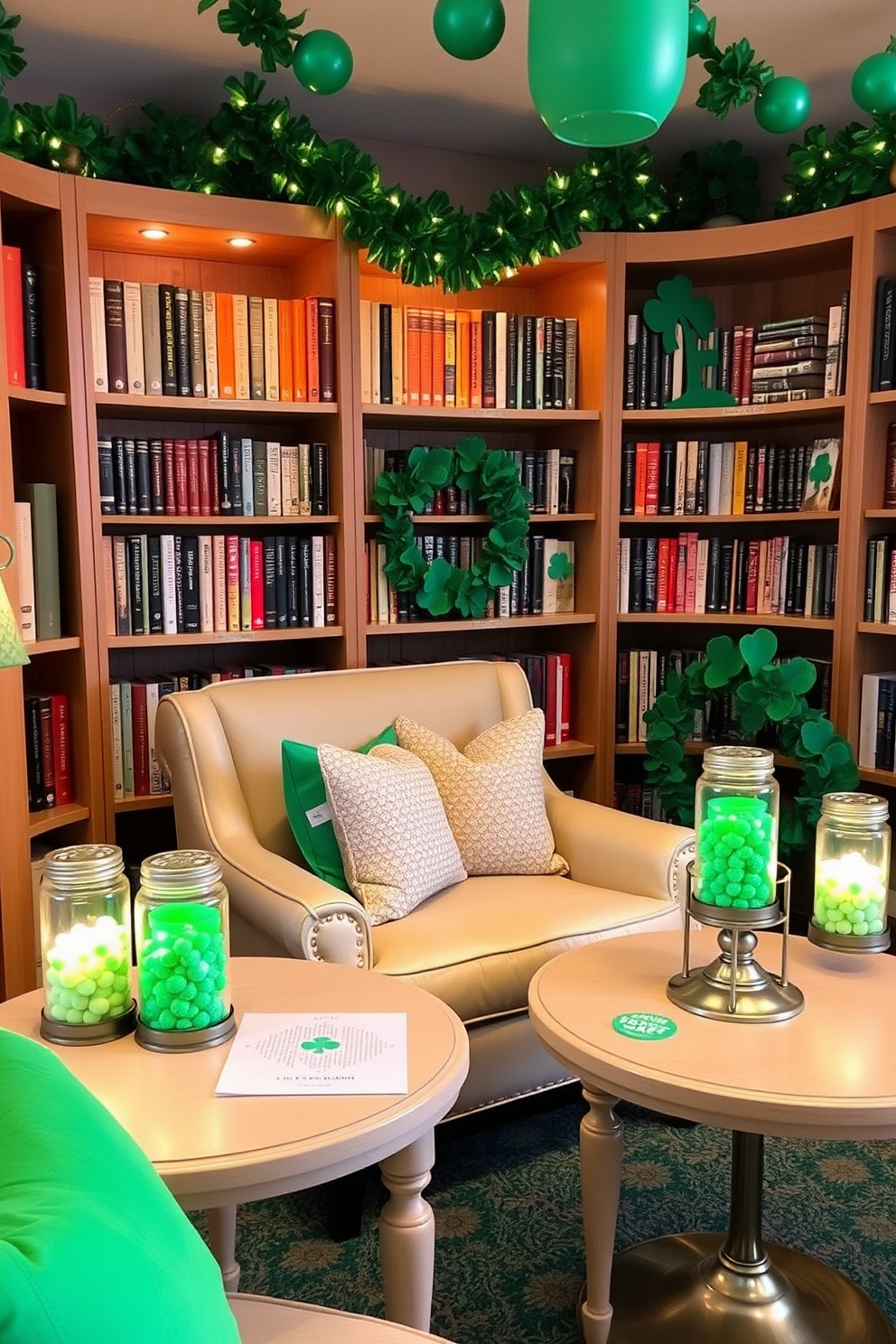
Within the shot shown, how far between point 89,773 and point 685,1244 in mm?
1703

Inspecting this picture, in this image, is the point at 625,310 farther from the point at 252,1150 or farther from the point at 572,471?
the point at 252,1150

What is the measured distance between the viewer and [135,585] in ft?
9.43

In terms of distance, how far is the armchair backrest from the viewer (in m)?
2.45

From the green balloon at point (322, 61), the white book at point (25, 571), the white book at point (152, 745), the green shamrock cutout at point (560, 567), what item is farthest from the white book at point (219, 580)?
the green balloon at point (322, 61)

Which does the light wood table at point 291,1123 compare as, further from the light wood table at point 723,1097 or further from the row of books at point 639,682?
the row of books at point 639,682

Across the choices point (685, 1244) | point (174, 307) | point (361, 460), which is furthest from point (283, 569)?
point (685, 1244)

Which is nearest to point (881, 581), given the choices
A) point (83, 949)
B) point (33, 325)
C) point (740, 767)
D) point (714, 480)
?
point (714, 480)

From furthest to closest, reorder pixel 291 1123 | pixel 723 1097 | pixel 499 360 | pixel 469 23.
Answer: pixel 499 360
pixel 469 23
pixel 723 1097
pixel 291 1123

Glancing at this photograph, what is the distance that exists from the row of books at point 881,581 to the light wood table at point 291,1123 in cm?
199

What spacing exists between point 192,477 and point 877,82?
1.85m

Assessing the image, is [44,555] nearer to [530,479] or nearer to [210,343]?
[210,343]

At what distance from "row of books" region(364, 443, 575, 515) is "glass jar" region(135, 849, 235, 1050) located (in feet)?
5.98

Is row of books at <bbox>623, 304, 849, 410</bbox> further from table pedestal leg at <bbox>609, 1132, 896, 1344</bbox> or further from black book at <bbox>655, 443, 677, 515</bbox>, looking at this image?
table pedestal leg at <bbox>609, 1132, 896, 1344</bbox>

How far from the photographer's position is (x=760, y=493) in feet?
11.1
